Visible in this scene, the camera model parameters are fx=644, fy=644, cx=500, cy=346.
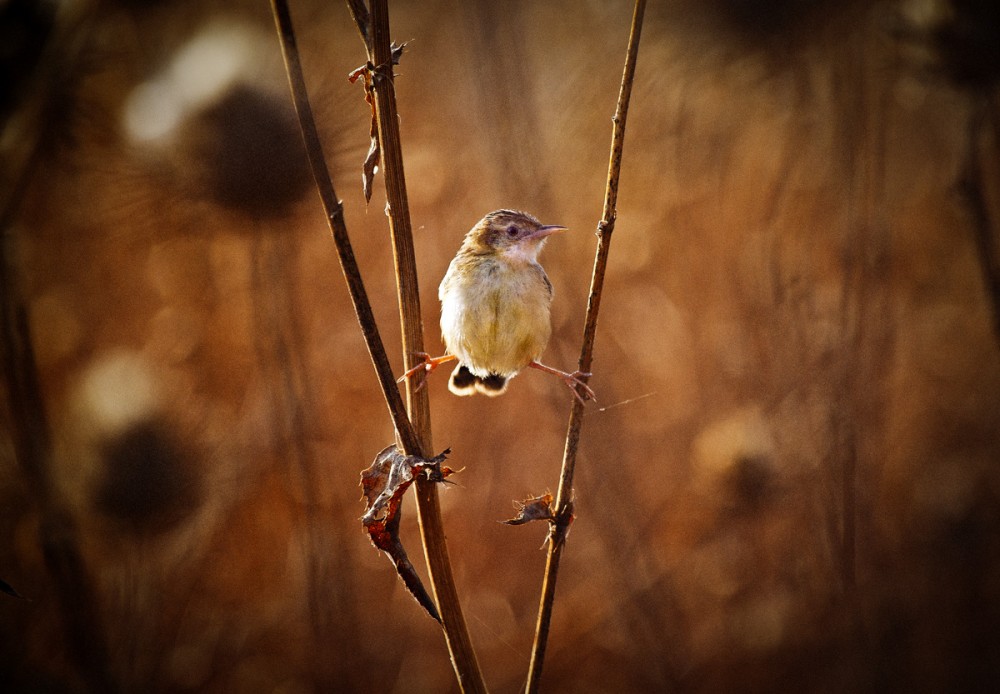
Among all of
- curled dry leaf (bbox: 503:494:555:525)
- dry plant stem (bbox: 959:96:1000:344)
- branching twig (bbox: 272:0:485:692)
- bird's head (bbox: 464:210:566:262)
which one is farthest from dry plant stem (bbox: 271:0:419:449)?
dry plant stem (bbox: 959:96:1000:344)

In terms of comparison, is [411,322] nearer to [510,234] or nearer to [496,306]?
[496,306]

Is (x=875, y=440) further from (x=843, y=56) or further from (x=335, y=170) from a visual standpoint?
(x=335, y=170)

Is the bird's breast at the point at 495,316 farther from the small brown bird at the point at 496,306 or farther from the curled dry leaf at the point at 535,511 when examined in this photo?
the curled dry leaf at the point at 535,511

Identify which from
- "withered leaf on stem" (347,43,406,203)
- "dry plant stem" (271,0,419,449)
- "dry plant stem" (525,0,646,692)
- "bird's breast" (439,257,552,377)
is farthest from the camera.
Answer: "bird's breast" (439,257,552,377)

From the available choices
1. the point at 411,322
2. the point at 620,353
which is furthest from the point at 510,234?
→ the point at 620,353

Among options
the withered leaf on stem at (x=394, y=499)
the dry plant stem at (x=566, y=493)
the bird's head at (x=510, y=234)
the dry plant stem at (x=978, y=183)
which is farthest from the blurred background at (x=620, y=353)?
the withered leaf on stem at (x=394, y=499)

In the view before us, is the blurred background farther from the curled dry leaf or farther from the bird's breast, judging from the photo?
the curled dry leaf

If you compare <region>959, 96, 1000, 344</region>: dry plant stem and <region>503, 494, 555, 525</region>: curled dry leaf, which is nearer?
<region>503, 494, 555, 525</region>: curled dry leaf
